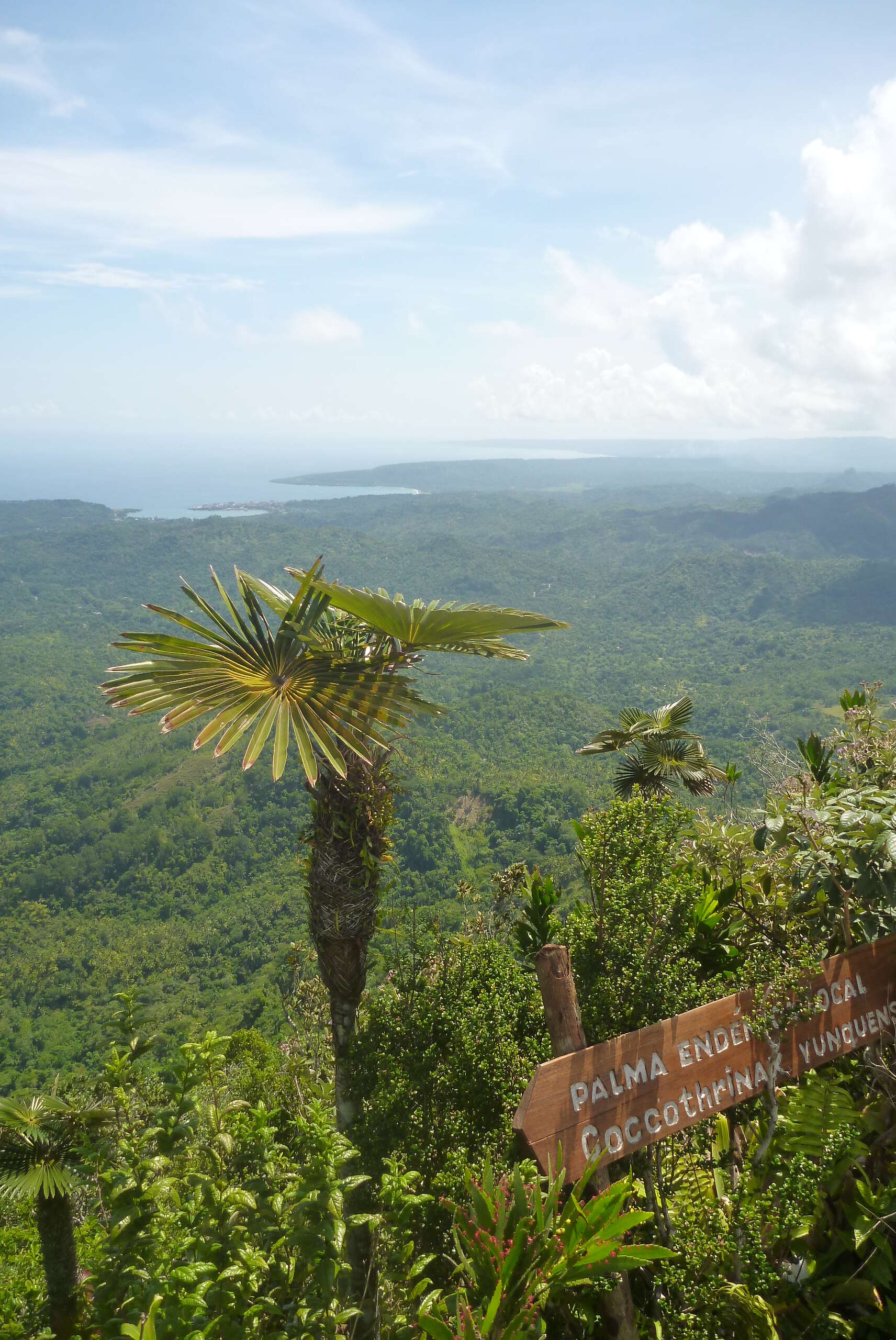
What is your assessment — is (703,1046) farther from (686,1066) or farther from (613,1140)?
(613,1140)

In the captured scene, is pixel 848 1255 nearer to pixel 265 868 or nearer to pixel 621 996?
pixel 621 996

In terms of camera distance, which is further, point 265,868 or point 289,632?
point 265,868

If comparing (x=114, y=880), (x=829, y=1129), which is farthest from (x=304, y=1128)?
(x=114, y=880)

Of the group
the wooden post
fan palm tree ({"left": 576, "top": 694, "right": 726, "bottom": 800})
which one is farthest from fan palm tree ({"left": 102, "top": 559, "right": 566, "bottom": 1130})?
fan palm tree ({"left": 576, "top": 694, "right": 726, "bottom": 800})

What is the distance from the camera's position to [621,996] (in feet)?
11.9

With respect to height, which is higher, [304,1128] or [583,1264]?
[304,1128]

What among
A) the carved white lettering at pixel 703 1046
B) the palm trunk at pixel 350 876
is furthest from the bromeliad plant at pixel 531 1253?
the palm trunk at pixel 350 876

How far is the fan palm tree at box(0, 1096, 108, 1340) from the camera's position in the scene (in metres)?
3.88

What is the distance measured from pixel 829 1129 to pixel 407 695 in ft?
8.33

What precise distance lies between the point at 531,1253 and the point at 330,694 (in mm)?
2153

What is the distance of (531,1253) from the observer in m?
2.48

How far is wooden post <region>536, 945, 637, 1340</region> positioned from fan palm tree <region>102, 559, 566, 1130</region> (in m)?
1.08

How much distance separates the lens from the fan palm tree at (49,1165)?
3.88 metres

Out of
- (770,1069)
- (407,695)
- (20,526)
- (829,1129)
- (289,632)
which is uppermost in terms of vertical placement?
(20,526)
